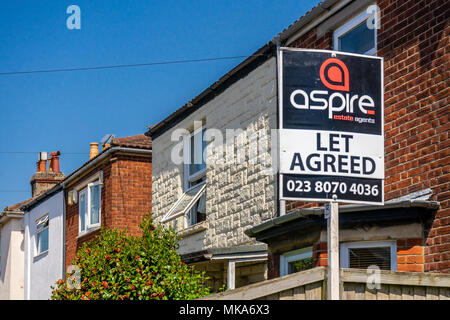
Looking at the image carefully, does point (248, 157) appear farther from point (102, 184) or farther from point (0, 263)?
point (0, 263)

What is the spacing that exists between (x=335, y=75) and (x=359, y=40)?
6185 mm

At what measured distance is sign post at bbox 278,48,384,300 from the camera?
598 cm

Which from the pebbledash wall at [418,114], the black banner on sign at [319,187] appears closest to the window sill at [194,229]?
the pebbledash wall at [418,114]

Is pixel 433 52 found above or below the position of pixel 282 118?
above

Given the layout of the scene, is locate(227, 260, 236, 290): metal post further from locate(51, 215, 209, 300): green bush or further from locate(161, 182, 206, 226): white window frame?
locate(161, 182, 206, 226): white window frame

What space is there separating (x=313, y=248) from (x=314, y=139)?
5.23 m

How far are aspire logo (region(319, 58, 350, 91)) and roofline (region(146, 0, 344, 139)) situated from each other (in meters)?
6.21

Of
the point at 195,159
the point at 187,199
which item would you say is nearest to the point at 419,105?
the point at 187,199

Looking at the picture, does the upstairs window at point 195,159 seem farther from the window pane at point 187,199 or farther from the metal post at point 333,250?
the metal post at point 333,250

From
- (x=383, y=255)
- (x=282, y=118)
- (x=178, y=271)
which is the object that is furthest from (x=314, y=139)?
(x=178, y=271)

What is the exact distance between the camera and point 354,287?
6.21 m

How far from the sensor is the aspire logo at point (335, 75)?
617 cm

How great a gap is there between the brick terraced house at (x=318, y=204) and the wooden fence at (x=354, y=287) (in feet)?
10.8

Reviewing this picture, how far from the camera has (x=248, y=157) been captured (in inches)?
595
